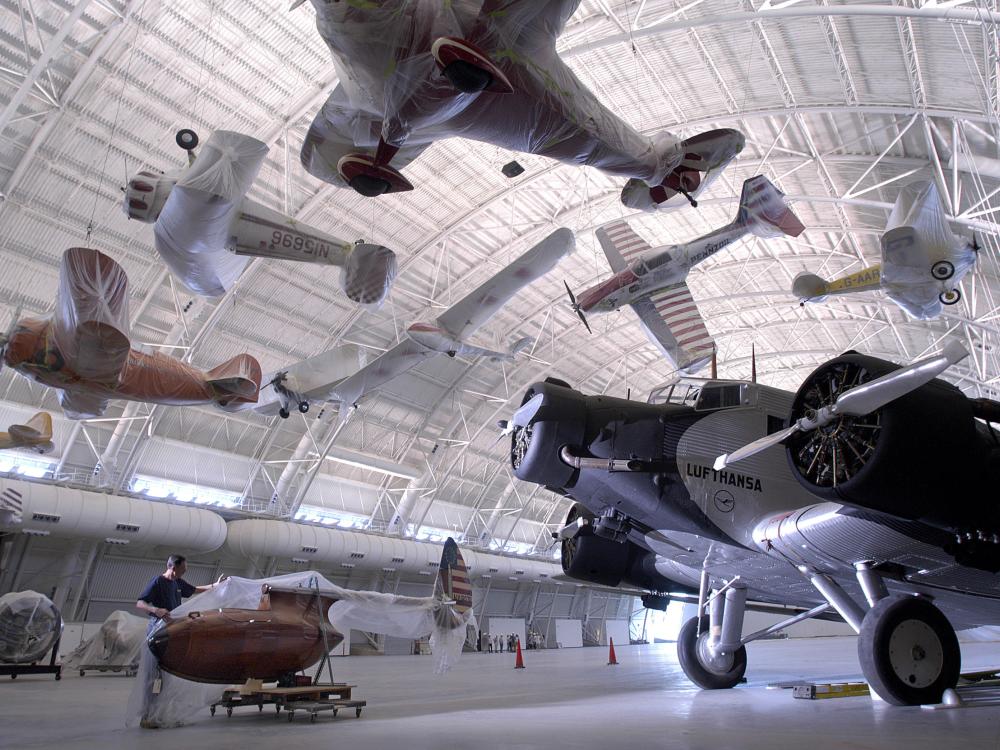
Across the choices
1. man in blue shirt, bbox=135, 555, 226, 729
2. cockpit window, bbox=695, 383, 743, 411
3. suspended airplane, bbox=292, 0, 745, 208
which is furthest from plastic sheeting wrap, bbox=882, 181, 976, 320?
man in blue shirt, bbox=135, 555, 226, 729

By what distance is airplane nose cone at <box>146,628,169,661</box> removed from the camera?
8156 millimetres

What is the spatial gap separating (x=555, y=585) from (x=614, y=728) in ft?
146

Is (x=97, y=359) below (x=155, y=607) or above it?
above

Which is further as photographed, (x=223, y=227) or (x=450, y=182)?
(x=450, y=182)

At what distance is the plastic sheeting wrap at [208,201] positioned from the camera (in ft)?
38.0

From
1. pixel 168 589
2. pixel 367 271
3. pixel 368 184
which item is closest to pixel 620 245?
pixel 367 271

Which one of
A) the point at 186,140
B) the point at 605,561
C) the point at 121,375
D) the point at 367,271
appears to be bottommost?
the point at 605,561

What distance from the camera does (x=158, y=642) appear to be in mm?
8273

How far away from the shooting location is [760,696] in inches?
368

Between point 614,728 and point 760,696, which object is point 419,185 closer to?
point 760,696

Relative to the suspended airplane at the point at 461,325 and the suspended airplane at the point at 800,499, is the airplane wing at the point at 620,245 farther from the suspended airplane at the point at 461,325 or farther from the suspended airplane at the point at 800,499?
the suspended airplane at the point at 800,499

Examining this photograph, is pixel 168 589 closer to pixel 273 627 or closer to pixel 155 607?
pixel 155 607

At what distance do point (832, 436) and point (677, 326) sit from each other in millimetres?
13002

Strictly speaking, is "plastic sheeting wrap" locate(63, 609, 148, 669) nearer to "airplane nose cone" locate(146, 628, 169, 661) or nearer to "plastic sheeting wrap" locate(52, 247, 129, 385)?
"plastic sheeting wrap" locate(52, 247, 129, 385)
